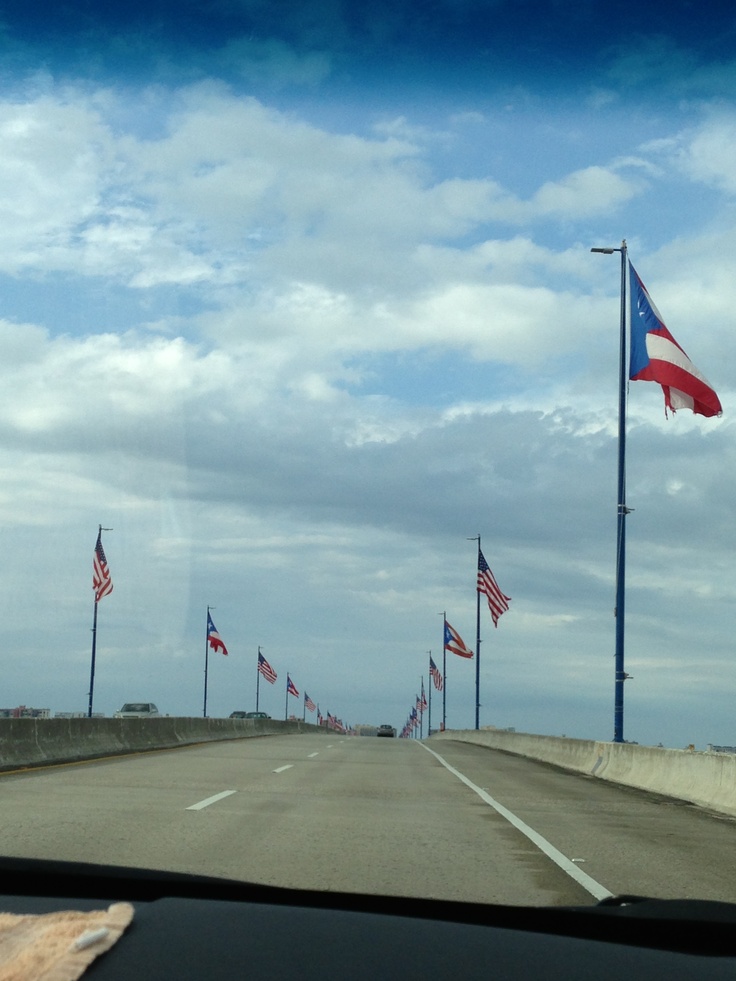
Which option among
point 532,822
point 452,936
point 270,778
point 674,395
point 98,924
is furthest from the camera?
point 674,395

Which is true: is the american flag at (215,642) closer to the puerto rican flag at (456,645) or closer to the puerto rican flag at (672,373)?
the puerto rican flag at (456,645)

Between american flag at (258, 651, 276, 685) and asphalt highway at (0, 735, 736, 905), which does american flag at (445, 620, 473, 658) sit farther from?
asphalt highway at (0, 735, 736, 905)

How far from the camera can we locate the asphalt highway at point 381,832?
27.2 feet

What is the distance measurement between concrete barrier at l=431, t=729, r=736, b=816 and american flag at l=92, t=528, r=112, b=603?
16.3 m

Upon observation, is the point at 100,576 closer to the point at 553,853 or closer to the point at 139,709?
the point at 139,709

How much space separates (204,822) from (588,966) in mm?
8427

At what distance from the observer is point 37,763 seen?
66.7 feet

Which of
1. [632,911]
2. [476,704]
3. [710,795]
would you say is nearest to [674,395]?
[710,795]

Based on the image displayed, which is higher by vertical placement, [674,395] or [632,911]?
[674,395]

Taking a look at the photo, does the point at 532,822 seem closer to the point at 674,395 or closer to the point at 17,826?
the point at 17,826

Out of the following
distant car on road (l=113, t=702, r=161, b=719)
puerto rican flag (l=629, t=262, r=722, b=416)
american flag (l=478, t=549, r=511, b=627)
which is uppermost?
puerto rican flag (l=629, t=262, r=722, b=416)

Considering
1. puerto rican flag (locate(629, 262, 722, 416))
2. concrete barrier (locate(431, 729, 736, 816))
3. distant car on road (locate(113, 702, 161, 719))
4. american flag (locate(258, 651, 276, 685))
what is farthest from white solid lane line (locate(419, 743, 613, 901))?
american flag (locate(258, 651, 276, 685))

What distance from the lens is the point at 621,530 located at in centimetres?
2539

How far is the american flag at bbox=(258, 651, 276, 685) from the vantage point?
2844 inches
